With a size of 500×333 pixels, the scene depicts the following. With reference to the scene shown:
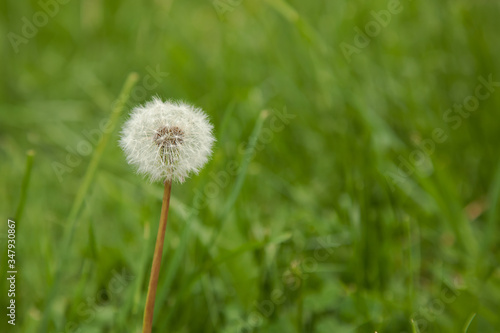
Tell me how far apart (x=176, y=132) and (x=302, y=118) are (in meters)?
2.02

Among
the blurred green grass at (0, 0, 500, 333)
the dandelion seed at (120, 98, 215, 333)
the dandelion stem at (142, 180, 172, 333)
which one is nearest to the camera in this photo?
the dandelion stem at (142, 180, 172, 333)

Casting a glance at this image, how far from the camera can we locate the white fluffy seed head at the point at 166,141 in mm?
1015

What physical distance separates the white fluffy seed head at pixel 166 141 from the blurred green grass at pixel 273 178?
1.73 feet

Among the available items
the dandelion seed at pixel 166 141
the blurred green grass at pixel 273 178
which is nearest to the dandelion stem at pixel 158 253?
the dandelion seed at pixel 166 141

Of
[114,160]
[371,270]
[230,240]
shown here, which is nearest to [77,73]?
[114,160]

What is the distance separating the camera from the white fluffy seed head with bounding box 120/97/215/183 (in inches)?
39.9

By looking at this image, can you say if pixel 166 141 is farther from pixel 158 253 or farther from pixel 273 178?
pixel 273 178

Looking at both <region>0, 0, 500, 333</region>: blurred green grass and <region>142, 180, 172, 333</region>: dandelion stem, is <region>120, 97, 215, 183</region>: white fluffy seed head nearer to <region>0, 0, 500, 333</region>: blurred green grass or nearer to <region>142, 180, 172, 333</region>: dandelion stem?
<region>142, 180, 172, 333</region>: dandelion stem

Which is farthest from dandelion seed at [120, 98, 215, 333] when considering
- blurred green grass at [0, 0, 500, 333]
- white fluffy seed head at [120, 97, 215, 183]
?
blurred green grass at [0, 0, 500, 333]

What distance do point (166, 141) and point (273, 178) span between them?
61.5 inches

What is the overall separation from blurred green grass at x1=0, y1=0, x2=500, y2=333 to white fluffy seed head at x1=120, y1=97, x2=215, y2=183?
20.8 inches

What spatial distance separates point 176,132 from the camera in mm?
1044

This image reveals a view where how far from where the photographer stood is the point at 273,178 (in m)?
2.57

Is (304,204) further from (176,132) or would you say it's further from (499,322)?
(176,132)
